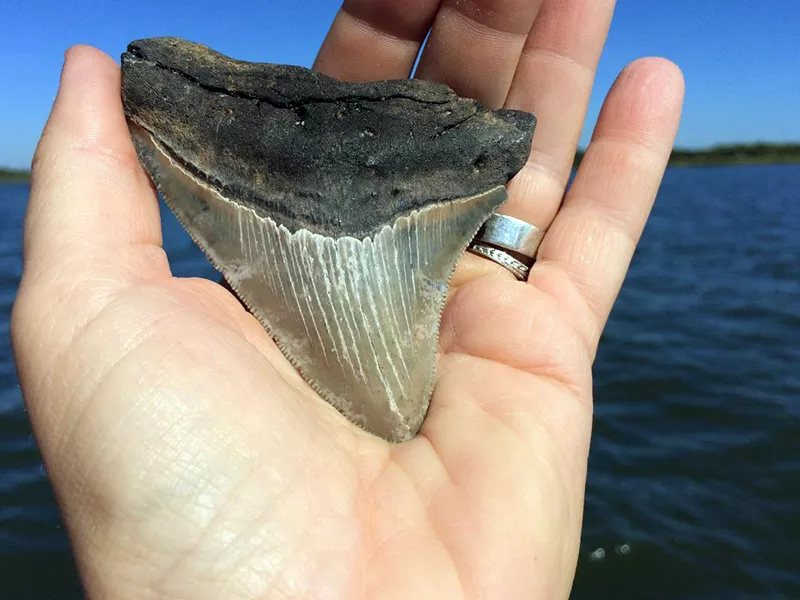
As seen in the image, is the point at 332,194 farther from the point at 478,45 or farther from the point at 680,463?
the point at 680,463

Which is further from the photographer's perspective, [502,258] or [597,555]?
[597,555]

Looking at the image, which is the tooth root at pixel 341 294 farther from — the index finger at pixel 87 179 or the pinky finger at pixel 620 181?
the pinky finger at pixel 620 181

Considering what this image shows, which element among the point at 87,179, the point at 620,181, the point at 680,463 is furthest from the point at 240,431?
the point at 680,463

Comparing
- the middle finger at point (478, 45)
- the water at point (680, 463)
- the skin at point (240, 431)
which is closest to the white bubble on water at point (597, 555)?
the water at point (680, 463)

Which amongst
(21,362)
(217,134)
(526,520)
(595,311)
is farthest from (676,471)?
(21,362)

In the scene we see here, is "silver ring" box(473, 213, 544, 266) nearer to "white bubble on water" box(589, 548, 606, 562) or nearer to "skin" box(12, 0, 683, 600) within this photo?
"skin" box(12, 0, 683, 600)

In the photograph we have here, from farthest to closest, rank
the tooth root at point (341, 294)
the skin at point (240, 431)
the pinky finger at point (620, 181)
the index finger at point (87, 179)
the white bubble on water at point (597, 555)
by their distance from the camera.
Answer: the white bubble on water at point (597, 555) → the pinky finger at point (620, 181) → the tooth root at point (341, 294) → the index finger at point (87, 179) → the skin at point (240, 431)

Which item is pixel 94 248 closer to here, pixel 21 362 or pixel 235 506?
pixel 21 362
